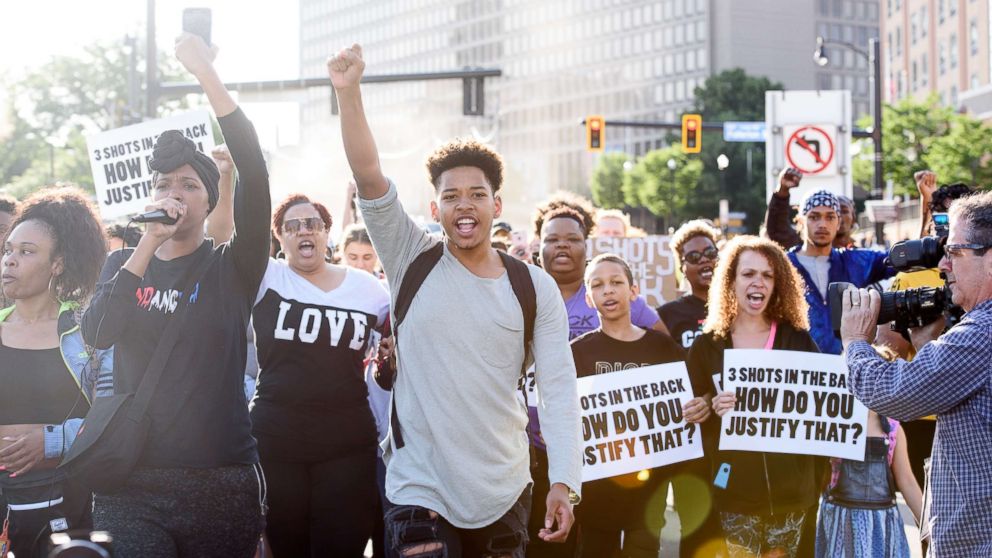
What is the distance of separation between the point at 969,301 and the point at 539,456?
3096mm

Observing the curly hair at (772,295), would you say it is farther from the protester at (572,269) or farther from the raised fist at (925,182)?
the raised fist at (925,182)

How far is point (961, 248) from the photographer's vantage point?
3.71 m

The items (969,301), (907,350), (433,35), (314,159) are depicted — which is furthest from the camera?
(433,35)

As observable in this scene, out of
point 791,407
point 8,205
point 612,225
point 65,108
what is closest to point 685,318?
point 791,407

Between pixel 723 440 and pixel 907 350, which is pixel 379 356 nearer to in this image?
pixel 723 440

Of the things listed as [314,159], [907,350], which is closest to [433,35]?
[314,159]

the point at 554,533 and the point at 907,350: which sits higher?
the point at 907,350

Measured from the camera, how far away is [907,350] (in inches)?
259

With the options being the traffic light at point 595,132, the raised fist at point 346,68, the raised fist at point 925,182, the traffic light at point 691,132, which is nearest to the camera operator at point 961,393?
the raised fist at point 346,68

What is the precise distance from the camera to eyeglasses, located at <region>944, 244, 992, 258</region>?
367 centimetres

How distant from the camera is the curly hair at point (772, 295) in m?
6.25

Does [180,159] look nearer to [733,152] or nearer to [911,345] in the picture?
[911,345]

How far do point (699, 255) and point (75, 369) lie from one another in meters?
4.62

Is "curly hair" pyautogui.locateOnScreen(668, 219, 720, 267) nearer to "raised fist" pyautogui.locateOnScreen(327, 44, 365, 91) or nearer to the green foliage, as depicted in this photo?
"raised fist" pyautogui.locateOnScreen(327, 44, 365, 91)
